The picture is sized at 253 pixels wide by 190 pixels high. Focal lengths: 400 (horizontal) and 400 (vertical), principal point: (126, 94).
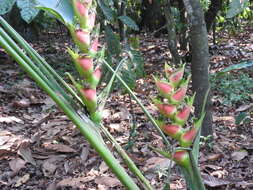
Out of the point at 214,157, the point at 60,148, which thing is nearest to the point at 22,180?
the point at 60,148

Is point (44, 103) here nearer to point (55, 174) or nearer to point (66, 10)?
point (55, 174)

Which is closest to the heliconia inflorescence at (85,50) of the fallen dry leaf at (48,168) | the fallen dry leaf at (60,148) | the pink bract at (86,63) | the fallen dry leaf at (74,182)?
the pink bract at (86,63)

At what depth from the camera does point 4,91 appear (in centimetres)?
253

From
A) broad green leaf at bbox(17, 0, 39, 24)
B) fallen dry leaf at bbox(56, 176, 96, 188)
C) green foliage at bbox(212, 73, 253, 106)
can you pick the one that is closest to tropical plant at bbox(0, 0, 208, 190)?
broad green leaf at bbox(17, 0, 39, 24)

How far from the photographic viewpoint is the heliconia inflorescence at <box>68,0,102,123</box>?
725 mm

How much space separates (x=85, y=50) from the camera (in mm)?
735

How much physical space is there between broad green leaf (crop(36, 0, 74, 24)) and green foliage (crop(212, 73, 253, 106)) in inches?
69.9

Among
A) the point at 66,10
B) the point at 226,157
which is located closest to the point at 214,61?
the point at 226,157

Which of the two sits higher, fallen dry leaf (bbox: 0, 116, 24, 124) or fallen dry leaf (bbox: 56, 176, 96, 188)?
fallen dry leaf (bbox: 0, 116, 24, 124)

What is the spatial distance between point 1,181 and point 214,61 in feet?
7.96

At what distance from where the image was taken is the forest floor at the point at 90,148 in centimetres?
148

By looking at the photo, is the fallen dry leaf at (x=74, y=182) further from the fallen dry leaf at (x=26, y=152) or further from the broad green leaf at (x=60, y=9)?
the broad green leaf at (x=60, y=9)

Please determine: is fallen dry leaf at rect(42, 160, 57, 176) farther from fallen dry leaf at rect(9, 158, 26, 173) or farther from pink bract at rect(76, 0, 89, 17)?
pink bract at rect(76, 0, 89, 17)

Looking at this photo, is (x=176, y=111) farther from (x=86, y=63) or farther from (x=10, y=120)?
(x=10, y=120)
